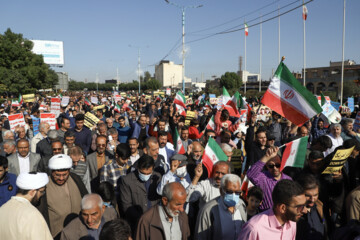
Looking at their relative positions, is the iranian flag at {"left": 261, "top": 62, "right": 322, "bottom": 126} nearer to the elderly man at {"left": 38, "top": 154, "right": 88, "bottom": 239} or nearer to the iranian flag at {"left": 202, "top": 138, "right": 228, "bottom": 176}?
the iranian flag at {"left": 202, "top": 138, "right": 228, "bottom": 176}

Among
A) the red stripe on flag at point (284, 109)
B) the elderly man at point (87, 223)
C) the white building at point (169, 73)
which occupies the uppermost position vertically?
the white building at point (169, 73)

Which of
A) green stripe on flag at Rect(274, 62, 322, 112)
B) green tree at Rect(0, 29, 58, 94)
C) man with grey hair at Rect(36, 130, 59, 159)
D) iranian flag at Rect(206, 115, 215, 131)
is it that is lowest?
man with grey hair at Rect(36, 130, 59, 159)

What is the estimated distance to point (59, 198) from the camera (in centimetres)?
357

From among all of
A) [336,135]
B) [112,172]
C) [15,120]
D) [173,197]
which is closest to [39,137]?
[15,120]

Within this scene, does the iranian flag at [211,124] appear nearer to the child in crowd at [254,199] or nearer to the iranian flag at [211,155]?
the iranian flag at [211,155]

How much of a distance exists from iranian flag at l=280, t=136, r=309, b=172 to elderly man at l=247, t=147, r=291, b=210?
144mm

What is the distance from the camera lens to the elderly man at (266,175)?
11.6 ft

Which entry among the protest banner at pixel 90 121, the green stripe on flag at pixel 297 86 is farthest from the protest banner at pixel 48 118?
the green stripe on flag at pixel 297 86

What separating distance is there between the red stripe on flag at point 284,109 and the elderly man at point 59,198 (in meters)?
3.35

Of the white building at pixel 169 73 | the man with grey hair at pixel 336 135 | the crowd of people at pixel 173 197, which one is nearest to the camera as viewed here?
the crowd of people at pixel 173 197

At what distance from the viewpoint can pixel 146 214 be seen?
2.94 metres

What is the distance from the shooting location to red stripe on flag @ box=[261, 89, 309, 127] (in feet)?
15.5

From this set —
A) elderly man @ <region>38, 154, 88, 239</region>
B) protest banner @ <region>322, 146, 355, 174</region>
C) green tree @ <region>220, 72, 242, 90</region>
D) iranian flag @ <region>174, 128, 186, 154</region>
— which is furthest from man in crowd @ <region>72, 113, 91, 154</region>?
green tree @ <region>220, 72, 242, 90</region>

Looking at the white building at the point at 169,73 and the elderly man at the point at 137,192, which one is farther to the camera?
the white building at the point at 169,73
